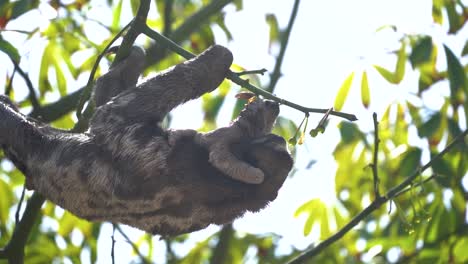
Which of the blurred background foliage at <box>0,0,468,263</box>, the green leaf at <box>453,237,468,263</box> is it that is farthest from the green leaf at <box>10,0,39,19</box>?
the green leaf at <box>453,237,468,263</box>

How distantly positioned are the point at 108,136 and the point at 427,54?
2.83m

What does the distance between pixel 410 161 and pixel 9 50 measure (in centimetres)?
323

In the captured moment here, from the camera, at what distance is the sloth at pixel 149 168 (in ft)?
22.1

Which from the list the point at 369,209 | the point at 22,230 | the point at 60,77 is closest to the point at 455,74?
the point at 369,209

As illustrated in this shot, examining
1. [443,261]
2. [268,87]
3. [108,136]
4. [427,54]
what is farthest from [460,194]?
[108,136]

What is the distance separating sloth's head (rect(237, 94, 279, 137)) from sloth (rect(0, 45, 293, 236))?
0.03 m

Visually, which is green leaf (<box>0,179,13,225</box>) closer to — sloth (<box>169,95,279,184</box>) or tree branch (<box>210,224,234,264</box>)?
tree branch (<box>210,224,234,264</box>)

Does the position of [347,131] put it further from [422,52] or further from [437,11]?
[437,11]

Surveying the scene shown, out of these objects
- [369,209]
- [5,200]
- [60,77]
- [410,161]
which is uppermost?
[60,77]

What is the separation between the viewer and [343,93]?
8.40 m

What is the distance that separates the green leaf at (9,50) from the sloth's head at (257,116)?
5.31 feet

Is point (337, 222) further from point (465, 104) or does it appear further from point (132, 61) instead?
point (132, 61)

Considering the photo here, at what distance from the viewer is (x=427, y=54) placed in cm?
840

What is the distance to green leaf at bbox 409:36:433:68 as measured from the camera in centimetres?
839
